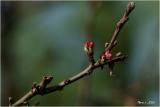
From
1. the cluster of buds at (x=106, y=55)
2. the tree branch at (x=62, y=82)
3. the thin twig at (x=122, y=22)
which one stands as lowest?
the tree branch at (x=62, y=82)

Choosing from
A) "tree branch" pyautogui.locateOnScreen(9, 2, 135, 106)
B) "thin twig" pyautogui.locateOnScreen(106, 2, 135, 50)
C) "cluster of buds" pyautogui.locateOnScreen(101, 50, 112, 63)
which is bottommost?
"tree branch" pyautogui.locateOnScreen(9, 2, 135, 106)

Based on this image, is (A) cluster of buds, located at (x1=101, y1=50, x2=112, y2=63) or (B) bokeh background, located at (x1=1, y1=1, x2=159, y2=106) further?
(B) bokeh background, located at (x1=1, y1=1, x2=159, y2=106)

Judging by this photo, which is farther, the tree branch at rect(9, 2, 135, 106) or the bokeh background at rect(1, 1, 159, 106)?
the bokeh background at rect(1, 1, 159, 106)

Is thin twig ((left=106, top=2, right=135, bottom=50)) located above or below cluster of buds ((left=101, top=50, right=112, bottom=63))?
above

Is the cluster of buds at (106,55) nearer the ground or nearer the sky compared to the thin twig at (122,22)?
nearer the ground

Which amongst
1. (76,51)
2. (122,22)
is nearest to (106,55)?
(122,22)

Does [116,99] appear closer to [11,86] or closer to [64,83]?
[11,86]

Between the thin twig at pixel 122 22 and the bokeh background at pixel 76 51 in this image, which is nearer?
the thin twig at pixel 122 22

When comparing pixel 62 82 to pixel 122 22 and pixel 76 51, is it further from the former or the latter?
pixel 76 51
